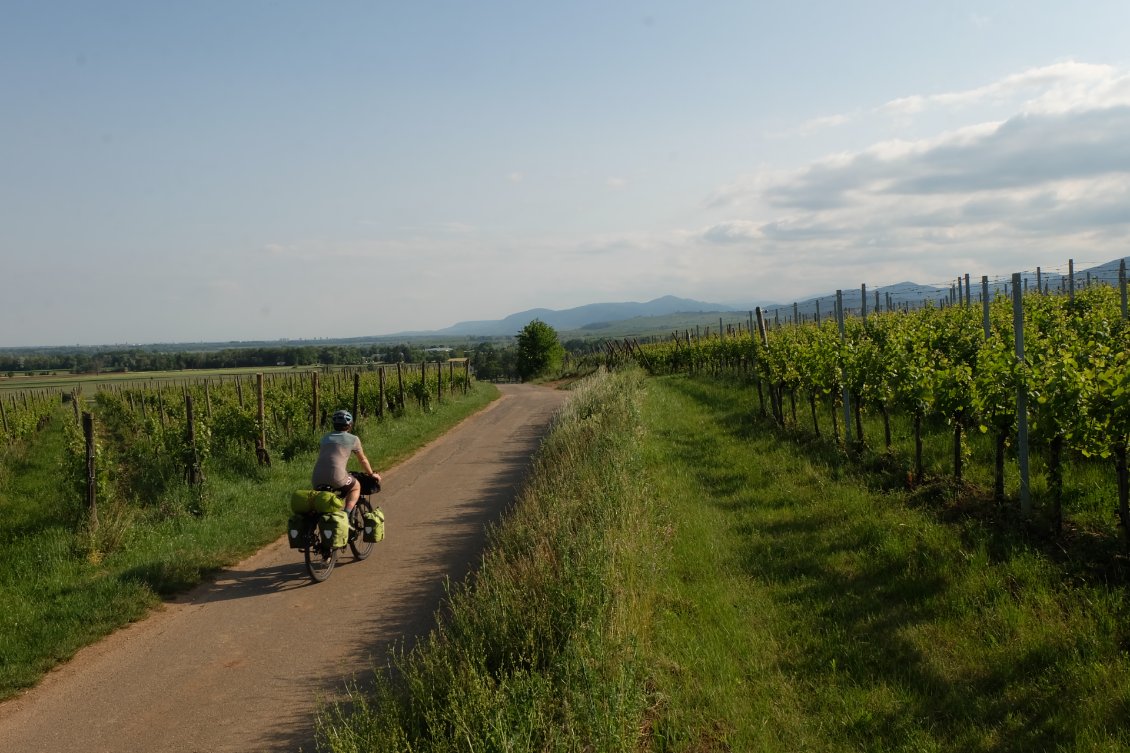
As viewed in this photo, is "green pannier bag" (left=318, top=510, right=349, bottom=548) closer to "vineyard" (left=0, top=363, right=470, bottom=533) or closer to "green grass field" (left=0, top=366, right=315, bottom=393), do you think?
"vineyard" (left=0, top=363, right=470, bottom=533)

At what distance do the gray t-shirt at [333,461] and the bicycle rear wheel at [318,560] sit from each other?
58 cm

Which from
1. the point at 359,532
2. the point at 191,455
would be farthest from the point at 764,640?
the point at 191,455

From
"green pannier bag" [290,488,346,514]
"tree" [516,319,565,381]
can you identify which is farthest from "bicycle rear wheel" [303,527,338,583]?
"tree" [516,319,565,381]

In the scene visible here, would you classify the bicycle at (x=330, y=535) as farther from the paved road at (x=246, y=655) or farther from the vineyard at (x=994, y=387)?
the vineyard at (x=994, y=387)

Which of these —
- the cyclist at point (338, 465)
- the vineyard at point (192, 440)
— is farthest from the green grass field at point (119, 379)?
the cyclist at point (338, 465)

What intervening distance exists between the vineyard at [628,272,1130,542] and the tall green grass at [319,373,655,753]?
3957 mm

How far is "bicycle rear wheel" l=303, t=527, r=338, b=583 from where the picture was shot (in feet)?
26.0

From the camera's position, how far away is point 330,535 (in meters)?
7.91

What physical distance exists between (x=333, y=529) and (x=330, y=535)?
0.07 metres

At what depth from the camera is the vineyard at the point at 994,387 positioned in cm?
653

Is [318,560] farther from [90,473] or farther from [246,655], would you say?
[90,473]

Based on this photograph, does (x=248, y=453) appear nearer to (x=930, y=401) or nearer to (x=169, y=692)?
(x=169, y=692)

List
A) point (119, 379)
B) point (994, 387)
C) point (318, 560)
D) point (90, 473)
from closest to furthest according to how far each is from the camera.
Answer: point (994, 387) < point (318, 560) < point (90, 473) < point (119, 379)

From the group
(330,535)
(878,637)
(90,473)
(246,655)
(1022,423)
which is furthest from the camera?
(90,473)
